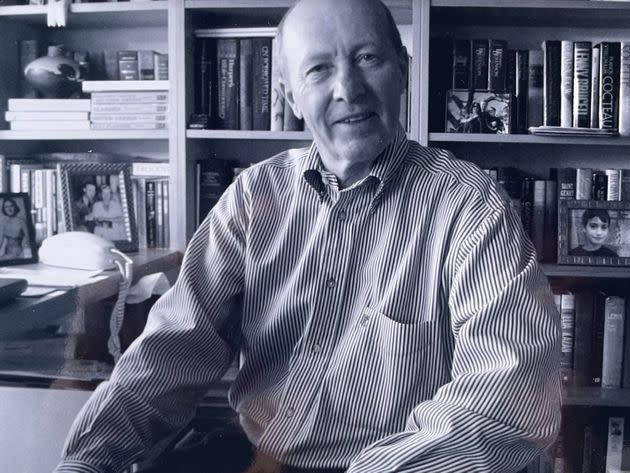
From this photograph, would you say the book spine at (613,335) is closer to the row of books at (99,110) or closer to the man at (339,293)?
the man at (339,293)

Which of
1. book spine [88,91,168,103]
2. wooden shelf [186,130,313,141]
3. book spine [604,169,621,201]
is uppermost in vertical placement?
book spine [88,91,168,103]

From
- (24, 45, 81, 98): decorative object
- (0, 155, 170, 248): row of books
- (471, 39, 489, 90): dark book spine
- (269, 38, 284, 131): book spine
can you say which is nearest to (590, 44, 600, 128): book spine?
(471, 39, 489, 90): dark book spine

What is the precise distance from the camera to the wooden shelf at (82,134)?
207 centimetres

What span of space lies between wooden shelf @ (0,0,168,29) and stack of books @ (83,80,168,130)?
190 mm

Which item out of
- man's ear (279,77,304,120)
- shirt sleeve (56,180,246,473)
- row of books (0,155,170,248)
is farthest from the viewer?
row of books (0,155,170,248)

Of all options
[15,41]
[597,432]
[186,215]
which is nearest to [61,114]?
[15,41]

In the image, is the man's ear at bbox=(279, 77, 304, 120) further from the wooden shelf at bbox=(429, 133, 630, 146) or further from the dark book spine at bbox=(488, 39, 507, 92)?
the dark book spine at bbox=(488, 39, 507, 92)

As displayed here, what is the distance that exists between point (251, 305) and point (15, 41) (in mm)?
1522

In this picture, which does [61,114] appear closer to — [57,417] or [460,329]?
[57,417]

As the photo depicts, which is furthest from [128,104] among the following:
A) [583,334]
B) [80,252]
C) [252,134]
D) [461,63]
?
[583,334]

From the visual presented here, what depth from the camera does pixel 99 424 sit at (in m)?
0.95

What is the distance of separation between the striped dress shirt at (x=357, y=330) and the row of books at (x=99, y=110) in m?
0.97

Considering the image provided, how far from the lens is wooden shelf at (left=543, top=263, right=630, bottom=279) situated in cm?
196

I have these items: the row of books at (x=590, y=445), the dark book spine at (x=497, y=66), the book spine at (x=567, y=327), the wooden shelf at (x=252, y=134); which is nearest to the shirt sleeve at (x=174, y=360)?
the wooden shelf at (x=252, y=134)
